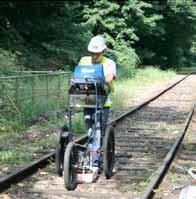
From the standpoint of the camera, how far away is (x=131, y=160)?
1015 centimetres

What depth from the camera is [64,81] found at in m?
18.3

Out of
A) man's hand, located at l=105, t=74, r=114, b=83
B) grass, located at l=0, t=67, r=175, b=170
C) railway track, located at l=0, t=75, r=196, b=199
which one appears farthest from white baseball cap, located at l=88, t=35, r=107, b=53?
grass, located at l=0, t=67, r=175, b=170

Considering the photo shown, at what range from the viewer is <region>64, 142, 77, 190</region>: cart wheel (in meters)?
7.69

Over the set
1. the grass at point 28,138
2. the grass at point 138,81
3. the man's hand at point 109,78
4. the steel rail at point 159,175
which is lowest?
the grass at point 138,81

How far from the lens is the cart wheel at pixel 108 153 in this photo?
833 centimetres

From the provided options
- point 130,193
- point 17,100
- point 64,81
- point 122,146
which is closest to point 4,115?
point 17,100

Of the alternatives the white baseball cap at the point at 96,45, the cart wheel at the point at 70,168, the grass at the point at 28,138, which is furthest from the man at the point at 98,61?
the grass at the point at 28,138

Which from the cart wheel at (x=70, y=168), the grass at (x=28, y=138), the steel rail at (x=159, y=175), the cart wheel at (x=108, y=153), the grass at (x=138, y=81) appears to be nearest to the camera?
the steel rail at (x=159, y=175)

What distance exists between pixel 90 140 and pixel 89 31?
86.3ft

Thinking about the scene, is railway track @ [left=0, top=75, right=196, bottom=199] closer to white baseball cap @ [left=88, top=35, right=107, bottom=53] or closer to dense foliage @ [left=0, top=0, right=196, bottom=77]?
white baseball cap @ [left=88, top=35, right=107, bottom=53]

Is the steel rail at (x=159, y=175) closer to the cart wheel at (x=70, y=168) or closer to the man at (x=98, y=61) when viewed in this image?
the cart wheel at (x=70, y=168)

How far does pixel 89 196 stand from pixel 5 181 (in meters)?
1.16

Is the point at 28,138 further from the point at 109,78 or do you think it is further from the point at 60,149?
the point at 109,78

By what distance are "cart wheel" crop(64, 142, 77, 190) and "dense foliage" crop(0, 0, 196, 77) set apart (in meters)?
11.2
